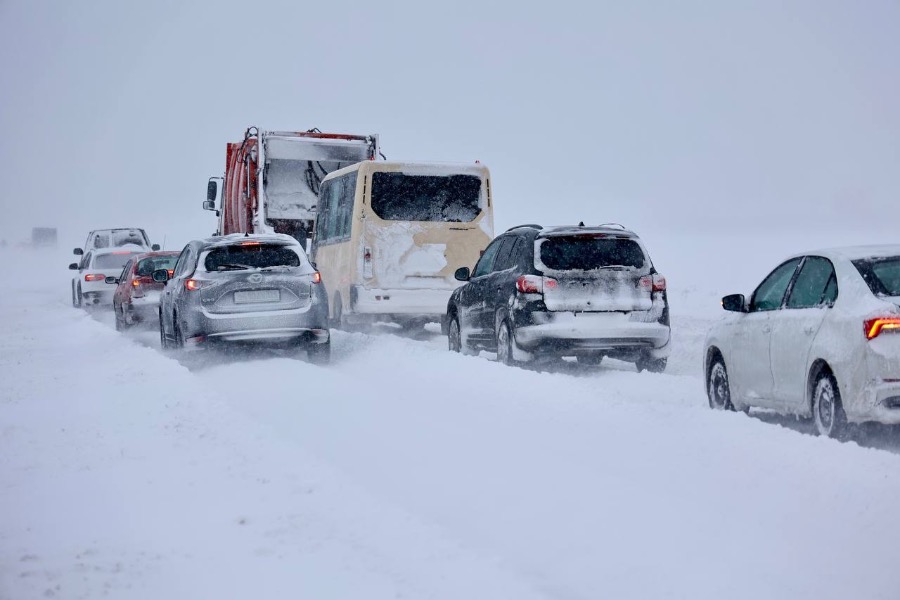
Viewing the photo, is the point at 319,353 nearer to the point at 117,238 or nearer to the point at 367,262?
the point at 367,262

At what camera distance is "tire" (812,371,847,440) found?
7.81 meters

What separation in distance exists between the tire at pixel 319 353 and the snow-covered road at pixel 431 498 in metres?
3.29

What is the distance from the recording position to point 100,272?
98.3ft

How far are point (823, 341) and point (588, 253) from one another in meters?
5.27

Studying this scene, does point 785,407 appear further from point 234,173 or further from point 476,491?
point 234,173

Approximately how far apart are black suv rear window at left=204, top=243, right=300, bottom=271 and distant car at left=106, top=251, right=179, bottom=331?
22.5 feet

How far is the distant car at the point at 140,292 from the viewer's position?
72.3 ft

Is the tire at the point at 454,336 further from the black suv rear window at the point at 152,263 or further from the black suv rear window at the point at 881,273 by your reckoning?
the black suv rear window at the point at 152,263

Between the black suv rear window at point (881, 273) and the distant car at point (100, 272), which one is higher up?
the distant car at point (100, 272)

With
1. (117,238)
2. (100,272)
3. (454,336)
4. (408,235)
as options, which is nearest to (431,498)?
A: (454,336)

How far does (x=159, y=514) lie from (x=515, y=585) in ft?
7.47

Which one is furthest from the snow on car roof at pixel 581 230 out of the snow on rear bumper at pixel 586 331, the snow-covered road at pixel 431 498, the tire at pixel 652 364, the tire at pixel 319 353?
the tire at pixel 319 353

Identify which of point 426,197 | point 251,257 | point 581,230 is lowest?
point 251,257

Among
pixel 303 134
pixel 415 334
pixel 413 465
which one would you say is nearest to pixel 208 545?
pixel 413 465
